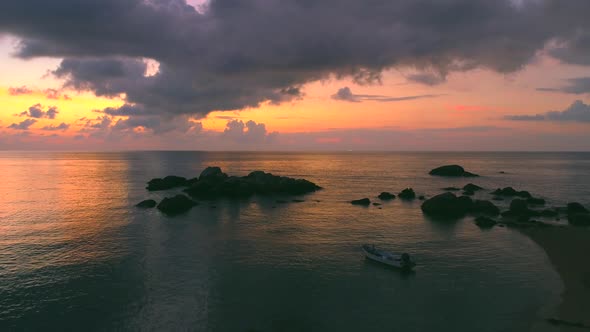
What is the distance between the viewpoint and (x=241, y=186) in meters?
80.9

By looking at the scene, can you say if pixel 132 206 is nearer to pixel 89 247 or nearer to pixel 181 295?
pixel 89 247

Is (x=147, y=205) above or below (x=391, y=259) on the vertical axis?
above

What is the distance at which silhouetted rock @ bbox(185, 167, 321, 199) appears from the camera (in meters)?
79.6

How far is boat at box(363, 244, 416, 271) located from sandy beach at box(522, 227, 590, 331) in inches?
442

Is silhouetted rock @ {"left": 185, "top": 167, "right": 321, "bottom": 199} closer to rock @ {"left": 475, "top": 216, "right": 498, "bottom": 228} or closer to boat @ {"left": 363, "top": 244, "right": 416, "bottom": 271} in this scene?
rock @ {"left": 475, "top": 216, "right": 498, "bottom": 228}

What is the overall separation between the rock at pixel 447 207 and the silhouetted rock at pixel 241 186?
112 feet

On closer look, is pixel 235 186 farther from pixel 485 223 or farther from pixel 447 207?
pixel 485 223

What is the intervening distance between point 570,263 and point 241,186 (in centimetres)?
6066

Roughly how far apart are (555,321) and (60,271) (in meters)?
40.0

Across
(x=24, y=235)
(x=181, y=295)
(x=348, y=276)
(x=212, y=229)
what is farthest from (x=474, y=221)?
(x=24, y=235)

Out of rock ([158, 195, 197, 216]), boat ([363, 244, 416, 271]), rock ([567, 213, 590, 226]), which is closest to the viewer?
boat ([363, 244, 416, 271])

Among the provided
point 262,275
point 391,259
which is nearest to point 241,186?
point 262,275

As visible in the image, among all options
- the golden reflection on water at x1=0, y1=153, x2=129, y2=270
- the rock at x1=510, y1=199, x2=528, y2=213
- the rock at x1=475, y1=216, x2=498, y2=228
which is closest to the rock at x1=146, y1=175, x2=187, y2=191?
the golden reflection on water at x1=0, y1=153, x2=129, y2=270

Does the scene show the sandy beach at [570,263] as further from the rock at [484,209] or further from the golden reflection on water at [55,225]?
the golden reflection on water at [55,225]
